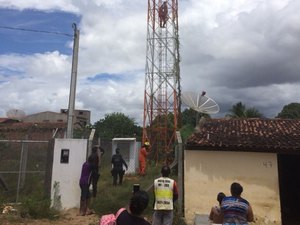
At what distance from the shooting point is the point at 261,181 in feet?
37.7

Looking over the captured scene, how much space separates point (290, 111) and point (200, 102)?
37.4 m

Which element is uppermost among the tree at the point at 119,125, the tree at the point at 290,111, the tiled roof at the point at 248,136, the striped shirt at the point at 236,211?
the tree at the point at 290,111

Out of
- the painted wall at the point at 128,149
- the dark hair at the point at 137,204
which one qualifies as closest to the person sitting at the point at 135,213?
the dark hair at the point at 137,204

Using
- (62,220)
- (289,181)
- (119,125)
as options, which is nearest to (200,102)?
(289,181)

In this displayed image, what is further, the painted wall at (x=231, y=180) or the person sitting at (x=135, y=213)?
the painted wall at (x=231, y=180)

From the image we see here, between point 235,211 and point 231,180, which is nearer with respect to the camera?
point 235,211

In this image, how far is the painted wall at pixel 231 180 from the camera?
11.4 m

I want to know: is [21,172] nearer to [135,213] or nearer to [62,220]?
[62,220]

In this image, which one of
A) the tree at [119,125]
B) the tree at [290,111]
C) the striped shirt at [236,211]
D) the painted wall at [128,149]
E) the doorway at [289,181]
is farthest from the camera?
the tree at [119,125]

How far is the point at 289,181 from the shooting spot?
15.2 metres

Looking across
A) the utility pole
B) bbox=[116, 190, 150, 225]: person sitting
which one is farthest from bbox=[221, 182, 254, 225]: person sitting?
the utility pole

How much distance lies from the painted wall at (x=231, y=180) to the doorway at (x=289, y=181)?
3.30m

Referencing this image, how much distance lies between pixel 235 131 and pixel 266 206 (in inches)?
116

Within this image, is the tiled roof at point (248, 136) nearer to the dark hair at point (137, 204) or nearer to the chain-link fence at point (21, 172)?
the chain-link fence at point (21, 172)
